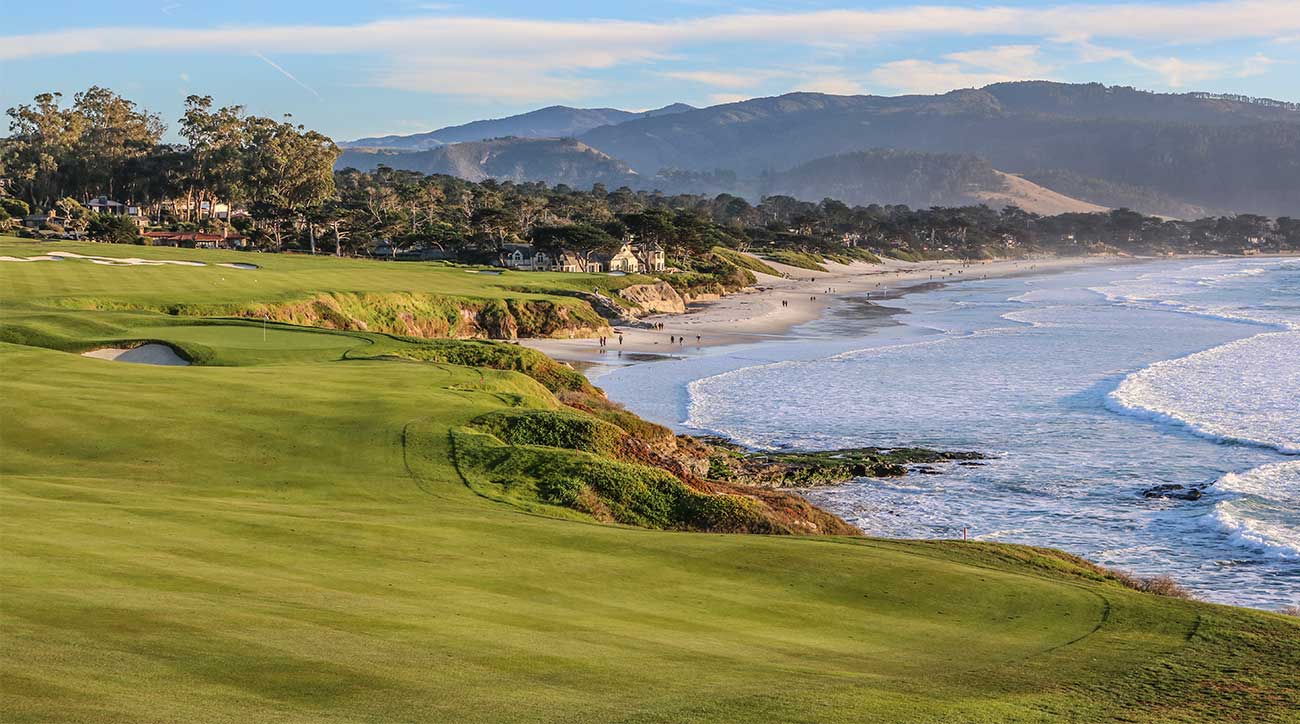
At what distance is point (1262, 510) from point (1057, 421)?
1505 centimetres

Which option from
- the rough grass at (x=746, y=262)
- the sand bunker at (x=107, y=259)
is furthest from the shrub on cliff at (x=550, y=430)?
the rough grass at (x=746, y=262)

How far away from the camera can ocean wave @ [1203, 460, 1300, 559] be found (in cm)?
2894

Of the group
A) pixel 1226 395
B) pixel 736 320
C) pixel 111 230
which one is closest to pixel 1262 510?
pixel 1226 395

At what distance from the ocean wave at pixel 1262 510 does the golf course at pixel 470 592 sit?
920cm

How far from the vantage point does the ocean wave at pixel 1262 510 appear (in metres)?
28.9

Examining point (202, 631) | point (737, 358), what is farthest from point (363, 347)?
point (202, 631)

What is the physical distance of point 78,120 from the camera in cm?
15800

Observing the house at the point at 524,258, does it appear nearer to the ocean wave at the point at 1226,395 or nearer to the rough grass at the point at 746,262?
the rough grass at the point at 746,262

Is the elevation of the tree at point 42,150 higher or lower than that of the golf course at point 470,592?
higher

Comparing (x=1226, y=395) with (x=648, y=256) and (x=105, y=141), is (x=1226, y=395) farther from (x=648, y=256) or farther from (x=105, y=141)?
(x=105, y=141)

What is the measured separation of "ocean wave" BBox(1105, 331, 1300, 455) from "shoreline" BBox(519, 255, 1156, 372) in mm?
27969

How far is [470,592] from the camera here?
15.8m

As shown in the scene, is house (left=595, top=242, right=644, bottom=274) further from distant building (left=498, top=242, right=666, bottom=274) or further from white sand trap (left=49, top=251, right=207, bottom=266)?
white sand trap (left=49, top=251, right=207, bottom=266)

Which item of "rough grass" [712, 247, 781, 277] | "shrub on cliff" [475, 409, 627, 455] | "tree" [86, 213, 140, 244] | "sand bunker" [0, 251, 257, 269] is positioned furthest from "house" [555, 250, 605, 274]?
"shrub on cliff" [475, 409, 627, 455]
